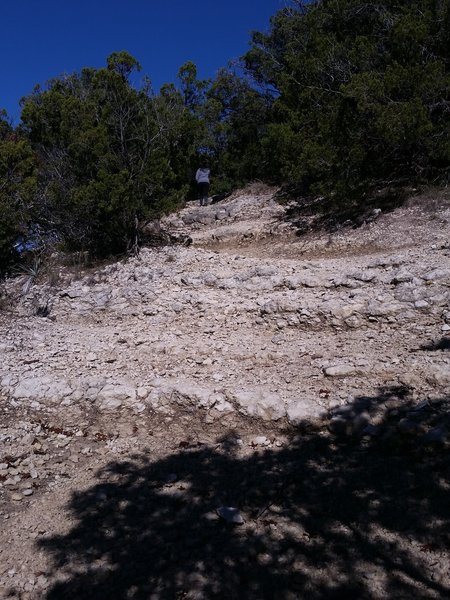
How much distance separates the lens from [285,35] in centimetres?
1750

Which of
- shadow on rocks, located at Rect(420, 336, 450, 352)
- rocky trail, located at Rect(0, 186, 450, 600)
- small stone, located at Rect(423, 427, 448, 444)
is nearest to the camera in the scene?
rocky trail, located at Rect(0, 186, 450, 600)

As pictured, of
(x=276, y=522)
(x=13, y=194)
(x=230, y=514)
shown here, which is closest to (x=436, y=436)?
(x=276, y=522)

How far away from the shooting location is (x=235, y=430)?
5156 mm

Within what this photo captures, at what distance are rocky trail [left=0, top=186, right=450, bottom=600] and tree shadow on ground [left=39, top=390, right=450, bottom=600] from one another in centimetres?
1

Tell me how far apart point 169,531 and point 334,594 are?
1302 mm

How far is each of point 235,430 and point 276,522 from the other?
4.66 feet

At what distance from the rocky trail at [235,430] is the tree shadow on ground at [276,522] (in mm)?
14

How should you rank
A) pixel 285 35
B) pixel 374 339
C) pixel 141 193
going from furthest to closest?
pixel 285 35, pixel 141 193, pixel 374 339

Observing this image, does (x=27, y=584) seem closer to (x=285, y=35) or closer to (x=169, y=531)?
(x=169, y=531)

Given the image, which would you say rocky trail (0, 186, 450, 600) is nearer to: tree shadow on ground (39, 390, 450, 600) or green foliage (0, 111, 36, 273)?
tree shadow on ground (39, 390, 450, 600)

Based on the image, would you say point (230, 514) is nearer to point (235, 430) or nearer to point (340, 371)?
point (235, 430)

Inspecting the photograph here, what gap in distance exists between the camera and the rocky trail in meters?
3.42

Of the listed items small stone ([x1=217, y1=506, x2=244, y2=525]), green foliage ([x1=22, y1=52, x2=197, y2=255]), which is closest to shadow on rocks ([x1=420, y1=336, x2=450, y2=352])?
small stone ([x1=217, y1=506, x2=244, y2=525])

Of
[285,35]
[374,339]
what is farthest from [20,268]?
[285,35]
